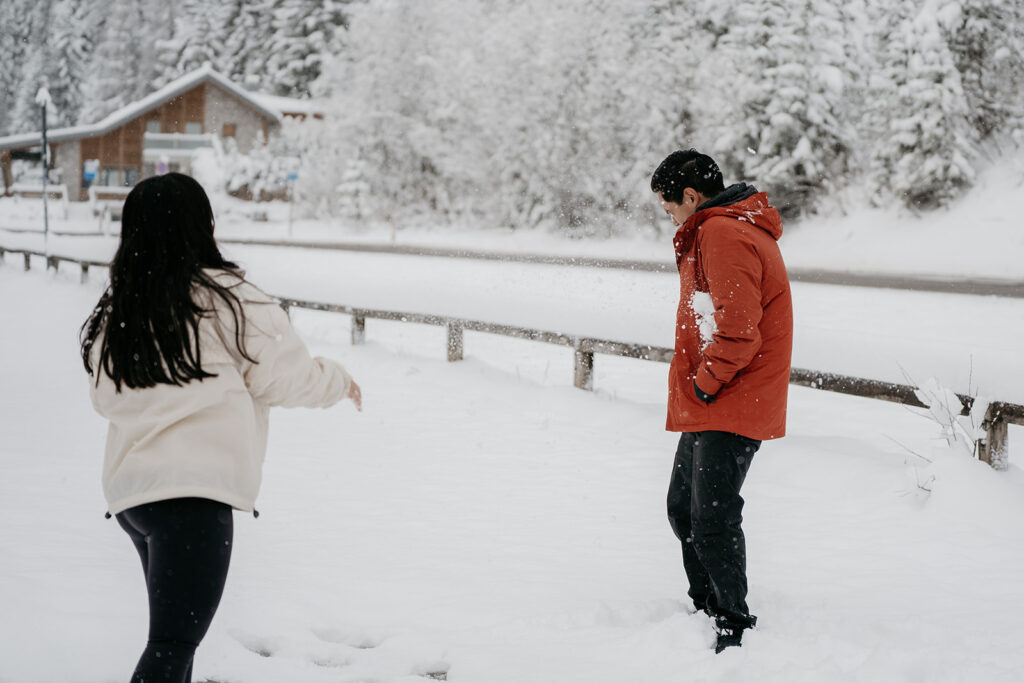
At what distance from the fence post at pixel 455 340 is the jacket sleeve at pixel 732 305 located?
6.53 metres

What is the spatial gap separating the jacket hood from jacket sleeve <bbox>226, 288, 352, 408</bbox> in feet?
5.26

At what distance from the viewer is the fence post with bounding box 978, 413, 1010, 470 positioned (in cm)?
556

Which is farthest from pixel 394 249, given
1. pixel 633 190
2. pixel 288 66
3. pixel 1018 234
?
pixel 288 66

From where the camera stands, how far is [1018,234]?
77.4ft

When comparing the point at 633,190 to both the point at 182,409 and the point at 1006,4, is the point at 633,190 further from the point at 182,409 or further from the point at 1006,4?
the point at 182,409

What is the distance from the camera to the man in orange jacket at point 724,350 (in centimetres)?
330

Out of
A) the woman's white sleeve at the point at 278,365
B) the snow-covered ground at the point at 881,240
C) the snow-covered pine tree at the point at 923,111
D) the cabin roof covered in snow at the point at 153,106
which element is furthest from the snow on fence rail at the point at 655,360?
the cabin roof covered in snow at the point at 153,106

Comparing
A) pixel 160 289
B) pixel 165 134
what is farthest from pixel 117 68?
pixel 160 289

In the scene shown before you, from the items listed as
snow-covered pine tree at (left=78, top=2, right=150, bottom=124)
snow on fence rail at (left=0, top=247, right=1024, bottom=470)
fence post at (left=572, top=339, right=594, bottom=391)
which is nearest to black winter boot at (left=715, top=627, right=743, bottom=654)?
A: snow on fence rail at (left=0, top=247, right=1024, bottom=470)

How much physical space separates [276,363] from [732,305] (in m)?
1.62

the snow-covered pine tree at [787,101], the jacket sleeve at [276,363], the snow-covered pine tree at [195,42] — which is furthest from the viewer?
the snow-covered pine tree at [195,42]

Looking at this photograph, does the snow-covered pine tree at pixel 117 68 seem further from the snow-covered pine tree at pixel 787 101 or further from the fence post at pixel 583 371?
the fence post at pixel 583 371

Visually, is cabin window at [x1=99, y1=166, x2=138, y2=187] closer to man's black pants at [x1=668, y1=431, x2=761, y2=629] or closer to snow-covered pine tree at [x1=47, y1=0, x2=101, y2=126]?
snow-covered pine tree at [x1=47, y1=0, x2=101, y2=126]

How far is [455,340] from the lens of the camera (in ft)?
32.4
